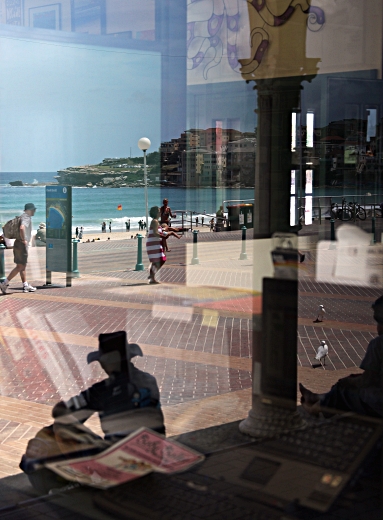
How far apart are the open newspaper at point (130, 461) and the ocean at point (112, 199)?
0.74 m

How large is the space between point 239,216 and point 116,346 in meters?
0.65

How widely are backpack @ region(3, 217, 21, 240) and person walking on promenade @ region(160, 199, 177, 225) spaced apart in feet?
1.66

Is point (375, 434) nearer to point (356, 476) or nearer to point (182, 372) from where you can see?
point (356, 476)

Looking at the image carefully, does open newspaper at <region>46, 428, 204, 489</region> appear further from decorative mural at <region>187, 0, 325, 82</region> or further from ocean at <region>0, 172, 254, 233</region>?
decorative mural at <region>187, 0, 325, 82</region>

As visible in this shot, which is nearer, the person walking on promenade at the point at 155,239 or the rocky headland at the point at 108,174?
the rocky headland at the point at 108,174

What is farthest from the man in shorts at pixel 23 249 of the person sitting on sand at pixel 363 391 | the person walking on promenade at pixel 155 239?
the person sitting on sand at pixel 363 391

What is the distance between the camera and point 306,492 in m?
2.04

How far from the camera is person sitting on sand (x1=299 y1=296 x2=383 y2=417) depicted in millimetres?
2234

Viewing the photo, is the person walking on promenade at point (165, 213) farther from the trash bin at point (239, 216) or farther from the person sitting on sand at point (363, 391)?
the person sitting on sand at point (363, 391)

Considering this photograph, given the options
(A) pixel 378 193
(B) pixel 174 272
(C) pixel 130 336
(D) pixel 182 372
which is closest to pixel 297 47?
(A) pixel 378 193

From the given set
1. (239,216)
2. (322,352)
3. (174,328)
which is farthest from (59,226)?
(322,352)

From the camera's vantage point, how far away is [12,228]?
245 cm

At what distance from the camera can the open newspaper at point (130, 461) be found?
89.9 inches

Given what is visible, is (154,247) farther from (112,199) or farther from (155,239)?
(112,199)
